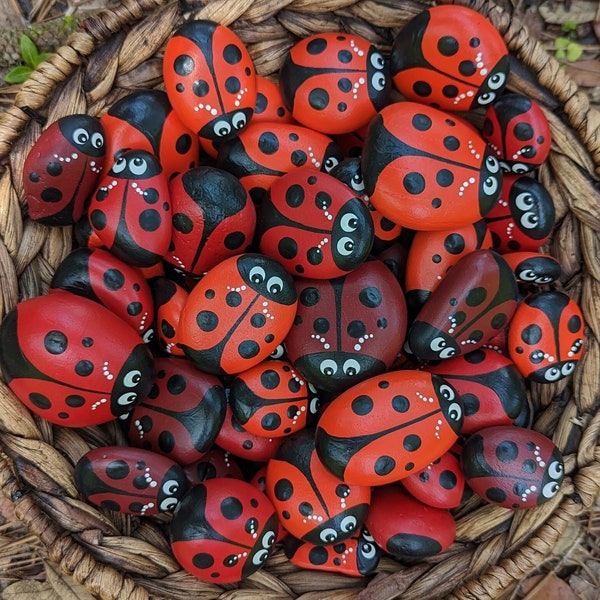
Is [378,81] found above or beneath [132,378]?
above

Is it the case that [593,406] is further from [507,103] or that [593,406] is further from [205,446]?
[205,446]

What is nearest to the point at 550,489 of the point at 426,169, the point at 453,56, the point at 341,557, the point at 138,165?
the point at 341,557

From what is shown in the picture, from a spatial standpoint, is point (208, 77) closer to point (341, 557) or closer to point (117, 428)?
point (117, 428)

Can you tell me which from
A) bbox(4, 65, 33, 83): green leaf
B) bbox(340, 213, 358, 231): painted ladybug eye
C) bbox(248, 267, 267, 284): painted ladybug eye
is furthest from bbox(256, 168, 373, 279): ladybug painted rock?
bbox(4, 65, 33, 83): green leaf

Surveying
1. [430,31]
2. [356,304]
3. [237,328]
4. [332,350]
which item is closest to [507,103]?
[430,31]

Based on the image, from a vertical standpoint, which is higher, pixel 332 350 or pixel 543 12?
pixel 543 12

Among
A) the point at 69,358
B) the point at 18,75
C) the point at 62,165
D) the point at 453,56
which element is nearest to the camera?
the point at 69,358

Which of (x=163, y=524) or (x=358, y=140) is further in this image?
(x=358, y=140)

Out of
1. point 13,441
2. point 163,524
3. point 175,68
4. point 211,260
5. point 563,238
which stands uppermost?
point 175,68
